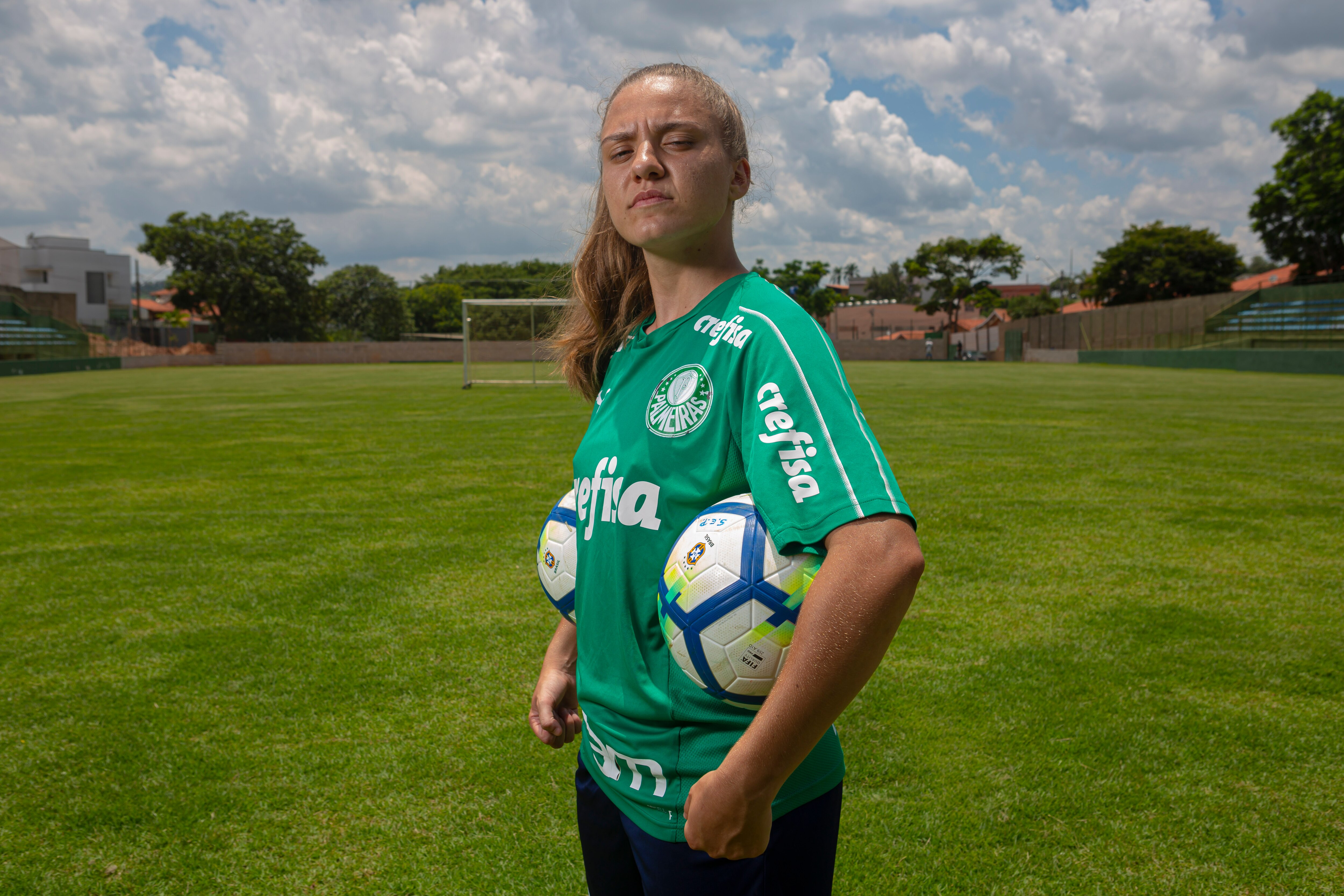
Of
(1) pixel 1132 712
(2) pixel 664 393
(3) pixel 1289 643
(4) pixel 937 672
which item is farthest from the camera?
(3) pixel 1289 643

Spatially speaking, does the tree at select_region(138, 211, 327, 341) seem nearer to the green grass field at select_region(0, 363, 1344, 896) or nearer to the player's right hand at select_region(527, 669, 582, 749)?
the green grass field at select_region(0, 363, 1344, 896)

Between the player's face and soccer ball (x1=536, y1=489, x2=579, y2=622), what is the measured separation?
1.81 ft

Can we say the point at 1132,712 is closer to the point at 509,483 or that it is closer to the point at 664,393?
the point at 664,393

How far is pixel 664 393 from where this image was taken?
127cm

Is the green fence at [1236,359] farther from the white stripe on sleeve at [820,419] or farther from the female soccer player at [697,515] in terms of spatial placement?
the white stripe on sleeve at [820,419]

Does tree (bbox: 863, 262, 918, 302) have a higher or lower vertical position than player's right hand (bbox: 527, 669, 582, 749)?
higher

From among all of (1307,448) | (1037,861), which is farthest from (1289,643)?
(1307,448)

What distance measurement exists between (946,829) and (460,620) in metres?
2.90

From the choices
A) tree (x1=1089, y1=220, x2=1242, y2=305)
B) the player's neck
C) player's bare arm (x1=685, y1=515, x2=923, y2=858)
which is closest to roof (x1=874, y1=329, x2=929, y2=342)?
tree (x1=1089, y1=220, x2=1242, y2=305)

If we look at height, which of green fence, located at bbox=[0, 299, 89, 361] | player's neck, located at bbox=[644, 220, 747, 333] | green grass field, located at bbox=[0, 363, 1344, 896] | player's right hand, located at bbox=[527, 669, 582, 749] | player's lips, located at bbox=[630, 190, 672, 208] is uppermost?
green fence, located at bbox=[0, 299, 89, 361]

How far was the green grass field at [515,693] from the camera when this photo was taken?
2.63m

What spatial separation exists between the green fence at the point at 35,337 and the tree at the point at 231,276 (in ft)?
44.0

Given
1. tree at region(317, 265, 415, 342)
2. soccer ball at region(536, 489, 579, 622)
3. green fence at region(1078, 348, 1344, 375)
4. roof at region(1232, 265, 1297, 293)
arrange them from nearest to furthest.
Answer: soccer ball at region(536, 489, 579, 622) → green fence at region(1078, 348, 1344, 375) → roof at region(1232, 265, 1297, 293) → tree at region(317, 265, 415, 342)

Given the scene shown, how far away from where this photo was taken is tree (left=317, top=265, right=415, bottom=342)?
7794 cm
